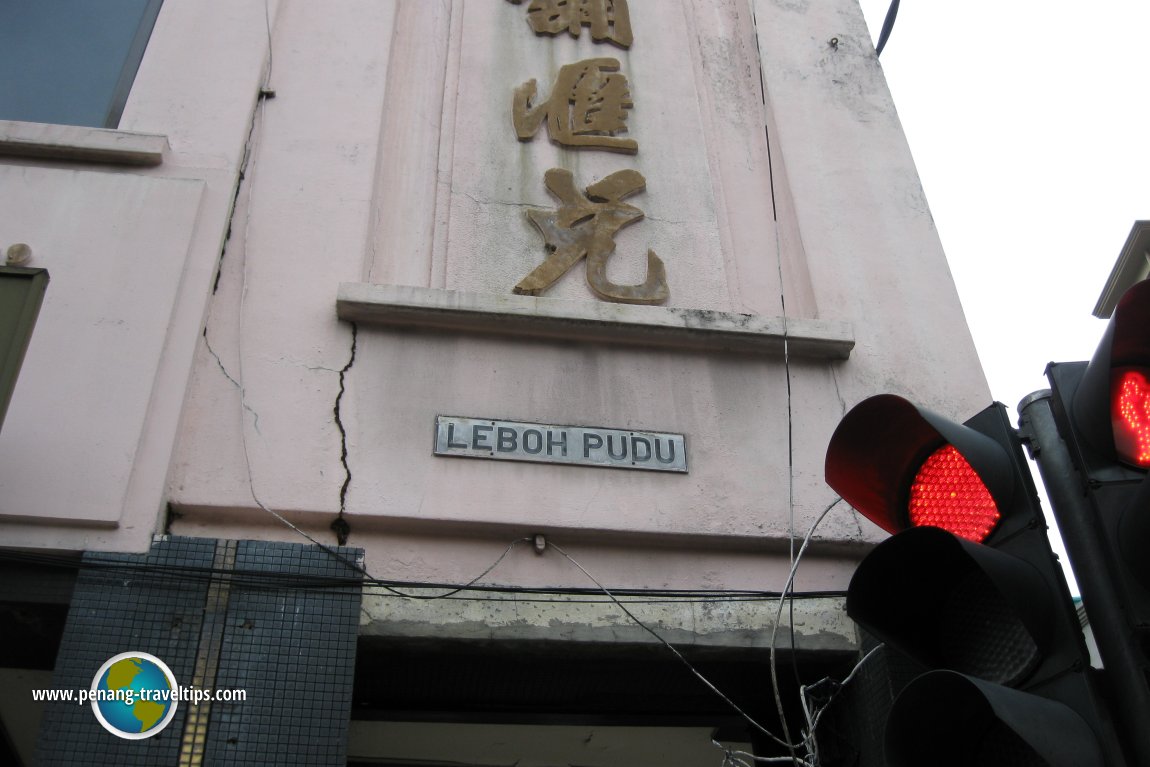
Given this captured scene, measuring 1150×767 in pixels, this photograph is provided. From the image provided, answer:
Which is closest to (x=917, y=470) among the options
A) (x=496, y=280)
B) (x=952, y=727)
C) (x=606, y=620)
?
(x=952, y=727)

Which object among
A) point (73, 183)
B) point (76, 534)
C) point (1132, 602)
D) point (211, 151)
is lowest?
point (1132, 602)

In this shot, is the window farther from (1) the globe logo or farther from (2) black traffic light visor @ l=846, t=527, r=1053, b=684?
(2) black traffic light visor @ l=846, t=527, r=1053, b=684

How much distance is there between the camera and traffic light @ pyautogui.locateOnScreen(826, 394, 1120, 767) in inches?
86.3

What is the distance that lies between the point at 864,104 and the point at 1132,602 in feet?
13.3

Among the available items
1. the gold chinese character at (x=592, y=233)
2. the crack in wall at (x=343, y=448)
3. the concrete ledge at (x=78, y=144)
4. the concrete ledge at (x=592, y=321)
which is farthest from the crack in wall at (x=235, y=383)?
the gold chinese character at (x=592, y=233)

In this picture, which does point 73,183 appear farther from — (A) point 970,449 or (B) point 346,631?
(A) point 970,449

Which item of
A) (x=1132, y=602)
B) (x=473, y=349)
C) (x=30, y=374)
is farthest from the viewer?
(x=473, y=349)

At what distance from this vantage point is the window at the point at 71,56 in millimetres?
4805

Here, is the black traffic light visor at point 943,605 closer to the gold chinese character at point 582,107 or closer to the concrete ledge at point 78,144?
the gold chinese character at point 582,107

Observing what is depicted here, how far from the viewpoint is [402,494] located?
12.7ft

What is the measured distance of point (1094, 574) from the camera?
2291 mm

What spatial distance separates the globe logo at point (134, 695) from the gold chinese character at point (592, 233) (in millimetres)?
2112

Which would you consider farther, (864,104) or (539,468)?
(864,104)

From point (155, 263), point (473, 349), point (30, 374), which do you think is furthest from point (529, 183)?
point (30, 374)
